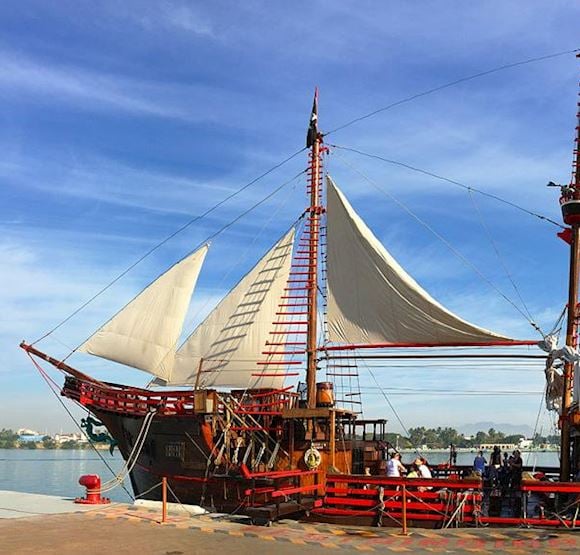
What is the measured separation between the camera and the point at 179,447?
2098 centimetres

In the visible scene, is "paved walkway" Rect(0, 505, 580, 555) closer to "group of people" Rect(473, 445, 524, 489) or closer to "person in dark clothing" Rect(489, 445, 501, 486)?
"group of people" Rect(473, 445, 524, 489)

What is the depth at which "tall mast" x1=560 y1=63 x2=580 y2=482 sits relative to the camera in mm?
19195

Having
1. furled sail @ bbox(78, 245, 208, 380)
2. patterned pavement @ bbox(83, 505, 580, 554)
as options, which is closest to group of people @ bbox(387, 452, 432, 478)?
patterned pavement @ bbox(83, 505, 580, 554)

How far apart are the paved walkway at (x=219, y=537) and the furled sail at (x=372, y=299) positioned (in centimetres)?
700

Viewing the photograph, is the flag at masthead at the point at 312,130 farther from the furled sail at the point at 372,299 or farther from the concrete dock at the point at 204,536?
the concrete dock at the point at 204,536

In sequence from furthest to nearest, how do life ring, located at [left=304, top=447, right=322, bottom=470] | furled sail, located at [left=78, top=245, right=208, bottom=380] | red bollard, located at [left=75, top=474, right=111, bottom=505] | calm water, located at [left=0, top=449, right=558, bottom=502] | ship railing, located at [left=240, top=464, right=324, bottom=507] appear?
calm water, located at [left=0, top=449, right=558, bottom=502] → furled sail, located at [left=78, top=245, right=208, bottom=380] → life ring, located at [left=304, top=447, right=322, bottom=470] → ship railing, located at [left=240, top=464, right=324, bottom=507] → red bollard, located at [left=75, top=474, right=111, bottom=505]

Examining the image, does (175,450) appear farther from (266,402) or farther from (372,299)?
(372,299)

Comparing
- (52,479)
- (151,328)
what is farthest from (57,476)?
(151,328)

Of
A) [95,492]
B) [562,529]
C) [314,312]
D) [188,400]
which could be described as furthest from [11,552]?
[314,312]

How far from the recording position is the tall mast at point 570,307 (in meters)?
19.2

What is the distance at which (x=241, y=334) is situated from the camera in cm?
2520

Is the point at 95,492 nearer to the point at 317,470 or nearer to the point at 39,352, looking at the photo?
the point at 317,470

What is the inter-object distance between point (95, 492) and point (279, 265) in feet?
37.5

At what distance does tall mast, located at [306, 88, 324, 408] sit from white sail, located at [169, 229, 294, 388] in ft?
6.00
